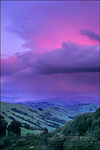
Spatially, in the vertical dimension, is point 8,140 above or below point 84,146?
below

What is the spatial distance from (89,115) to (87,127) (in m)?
5.09

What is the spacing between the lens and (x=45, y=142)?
4166 centimetres

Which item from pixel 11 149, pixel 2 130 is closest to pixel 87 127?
pixel 11 149

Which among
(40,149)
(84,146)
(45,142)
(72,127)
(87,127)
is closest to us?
(84,146)

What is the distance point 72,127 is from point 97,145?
26.3 m

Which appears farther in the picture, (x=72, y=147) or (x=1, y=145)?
(x=1, y=145)

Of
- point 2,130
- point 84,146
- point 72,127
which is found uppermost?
point 84,146

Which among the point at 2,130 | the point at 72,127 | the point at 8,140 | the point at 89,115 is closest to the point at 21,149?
the point at 8,140

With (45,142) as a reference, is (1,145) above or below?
below

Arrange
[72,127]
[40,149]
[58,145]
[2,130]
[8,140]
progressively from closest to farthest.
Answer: [58,145]
[40,149]
[72,127]
[8,140]
[2,130]

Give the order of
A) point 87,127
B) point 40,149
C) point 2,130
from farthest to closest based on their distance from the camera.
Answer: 1. point 2,130
2. point 87,127
3. point 40,149

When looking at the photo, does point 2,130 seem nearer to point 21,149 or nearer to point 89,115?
point 21,149

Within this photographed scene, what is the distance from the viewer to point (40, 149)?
126ft

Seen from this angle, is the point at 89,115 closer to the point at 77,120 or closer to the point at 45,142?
the point at 77,120
